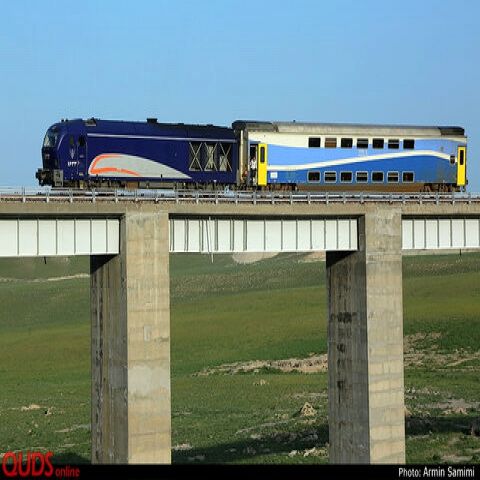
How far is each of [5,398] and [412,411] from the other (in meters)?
29.9

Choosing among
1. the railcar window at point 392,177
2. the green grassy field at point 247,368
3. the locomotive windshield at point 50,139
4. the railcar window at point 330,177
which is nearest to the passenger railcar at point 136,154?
the locomotive windshield at point 50,139

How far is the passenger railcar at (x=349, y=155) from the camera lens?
5500 centimetres

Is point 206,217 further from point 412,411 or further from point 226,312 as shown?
point 226,312

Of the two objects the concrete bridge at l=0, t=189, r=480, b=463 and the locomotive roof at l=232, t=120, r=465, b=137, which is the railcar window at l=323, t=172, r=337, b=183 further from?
the concrete bridge at l=0, t=189, r=480, b=463

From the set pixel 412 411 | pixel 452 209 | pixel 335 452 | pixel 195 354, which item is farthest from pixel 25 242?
pixel 195 354

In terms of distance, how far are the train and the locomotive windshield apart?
0.25 feet

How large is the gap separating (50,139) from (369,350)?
58.1 feet

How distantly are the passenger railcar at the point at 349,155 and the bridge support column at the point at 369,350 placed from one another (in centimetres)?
694

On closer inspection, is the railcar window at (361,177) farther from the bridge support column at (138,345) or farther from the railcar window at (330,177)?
the bridge support column at (138,345)

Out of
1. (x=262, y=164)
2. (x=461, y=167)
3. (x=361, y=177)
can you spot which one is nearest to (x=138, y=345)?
(x=262, y=164)

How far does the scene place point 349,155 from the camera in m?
56.1

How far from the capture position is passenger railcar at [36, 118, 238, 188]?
165ft

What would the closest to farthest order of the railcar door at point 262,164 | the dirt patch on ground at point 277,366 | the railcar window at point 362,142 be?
the railcar door at point 262,164, the railcar window at point 362,142, the dirt patch on ground at point 277,366

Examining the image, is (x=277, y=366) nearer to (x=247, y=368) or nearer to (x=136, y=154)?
(x=247, y=368)
